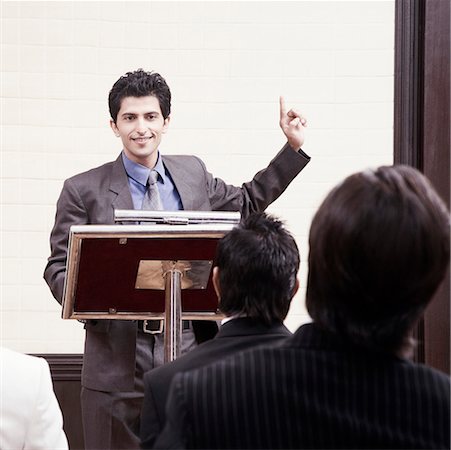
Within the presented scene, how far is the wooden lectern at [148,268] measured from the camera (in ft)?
8.68

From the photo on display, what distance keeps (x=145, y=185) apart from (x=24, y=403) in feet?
5.24

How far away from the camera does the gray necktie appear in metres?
3.27

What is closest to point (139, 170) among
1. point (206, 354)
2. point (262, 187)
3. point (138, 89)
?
point (138, 89)

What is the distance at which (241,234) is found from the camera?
1.96m

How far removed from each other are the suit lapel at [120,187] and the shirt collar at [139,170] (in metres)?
0.02

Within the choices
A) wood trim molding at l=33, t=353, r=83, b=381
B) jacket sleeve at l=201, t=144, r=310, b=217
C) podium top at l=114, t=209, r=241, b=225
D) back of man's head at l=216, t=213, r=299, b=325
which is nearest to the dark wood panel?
jacket sleeve at l=201, t=144, r=310, b=217

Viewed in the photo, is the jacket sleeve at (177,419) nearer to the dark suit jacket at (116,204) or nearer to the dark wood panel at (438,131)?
the dark suit jacket at (116,204)

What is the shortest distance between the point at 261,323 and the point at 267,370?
1.48 ft

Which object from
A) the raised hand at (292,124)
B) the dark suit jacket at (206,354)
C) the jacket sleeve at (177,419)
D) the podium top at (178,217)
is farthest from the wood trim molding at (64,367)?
the jacket sleeve at (177,419)

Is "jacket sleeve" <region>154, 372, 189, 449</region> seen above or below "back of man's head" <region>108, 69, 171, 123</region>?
below

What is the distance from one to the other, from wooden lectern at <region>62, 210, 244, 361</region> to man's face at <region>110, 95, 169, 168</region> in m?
0.61

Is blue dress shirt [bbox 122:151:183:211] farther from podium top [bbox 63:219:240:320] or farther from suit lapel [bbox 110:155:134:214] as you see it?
podium top [bbox 63:219:240:320]

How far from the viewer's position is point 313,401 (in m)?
1.31

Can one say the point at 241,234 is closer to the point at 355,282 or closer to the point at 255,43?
the point at 355,282
